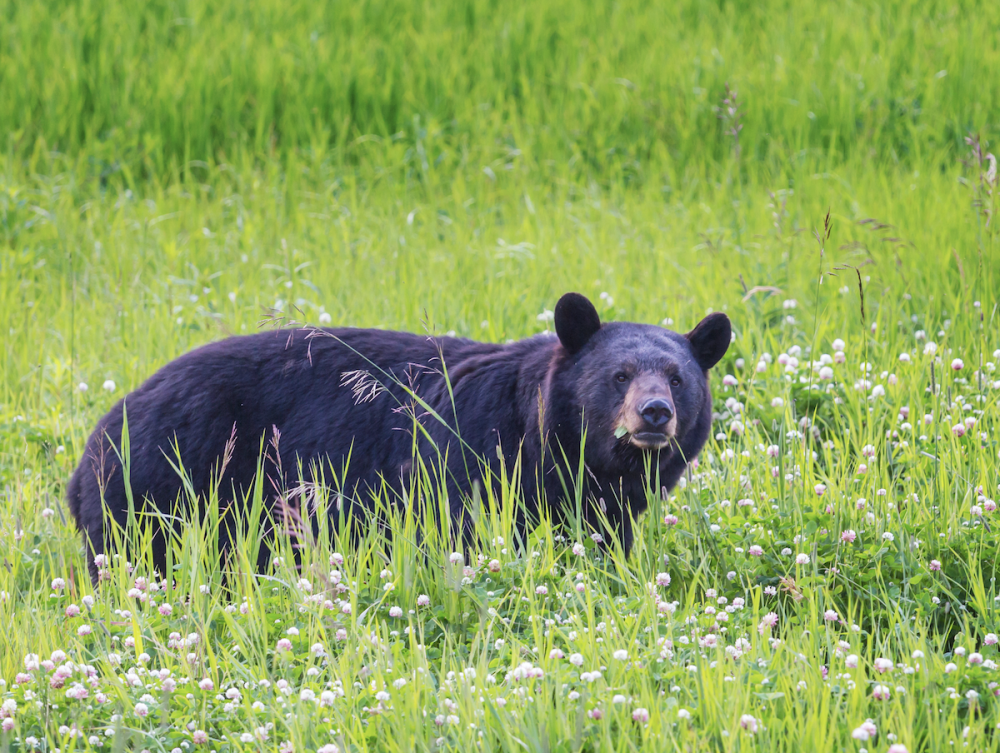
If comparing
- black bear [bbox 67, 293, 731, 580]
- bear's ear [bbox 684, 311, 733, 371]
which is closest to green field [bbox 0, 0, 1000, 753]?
black bear [bbox 67, 293, 731, 580]

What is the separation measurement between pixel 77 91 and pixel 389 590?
791cm

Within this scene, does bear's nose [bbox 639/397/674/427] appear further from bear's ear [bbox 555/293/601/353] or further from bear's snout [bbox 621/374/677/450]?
bear's ear [bbox 555/293/601/353]

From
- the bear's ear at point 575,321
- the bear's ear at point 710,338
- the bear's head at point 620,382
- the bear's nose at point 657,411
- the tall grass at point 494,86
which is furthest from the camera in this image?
the tall grass at point 494,86

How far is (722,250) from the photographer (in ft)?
22.8

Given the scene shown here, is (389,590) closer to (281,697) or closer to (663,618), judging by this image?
(281,697)

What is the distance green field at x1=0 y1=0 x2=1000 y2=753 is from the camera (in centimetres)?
277

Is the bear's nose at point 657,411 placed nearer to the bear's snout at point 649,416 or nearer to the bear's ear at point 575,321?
the bear's snout at point 649,416

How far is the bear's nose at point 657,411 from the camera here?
381 centimetres

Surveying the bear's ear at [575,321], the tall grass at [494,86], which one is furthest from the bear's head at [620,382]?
the tall grass at [494,86]

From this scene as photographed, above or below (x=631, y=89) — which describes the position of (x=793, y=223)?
below

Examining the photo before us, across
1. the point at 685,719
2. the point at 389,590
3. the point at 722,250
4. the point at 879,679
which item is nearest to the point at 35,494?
the point at 389,590

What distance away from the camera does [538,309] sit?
6.49 metres

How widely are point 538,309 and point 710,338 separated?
216 cm

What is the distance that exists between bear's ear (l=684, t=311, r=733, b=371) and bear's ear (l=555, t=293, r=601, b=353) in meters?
0.44
